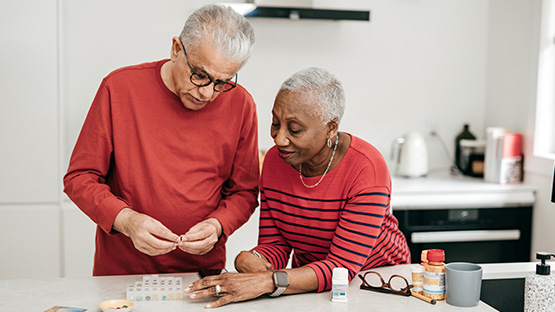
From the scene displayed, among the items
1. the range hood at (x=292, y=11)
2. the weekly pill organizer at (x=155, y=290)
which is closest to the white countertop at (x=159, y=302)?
the weekly pill organizer at (x=155, y=290)

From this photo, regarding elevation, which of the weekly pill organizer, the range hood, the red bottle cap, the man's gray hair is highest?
the range hood

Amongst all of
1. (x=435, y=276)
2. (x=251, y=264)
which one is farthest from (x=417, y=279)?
(x=251, y=264)

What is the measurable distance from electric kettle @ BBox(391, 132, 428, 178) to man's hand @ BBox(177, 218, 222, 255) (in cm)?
197

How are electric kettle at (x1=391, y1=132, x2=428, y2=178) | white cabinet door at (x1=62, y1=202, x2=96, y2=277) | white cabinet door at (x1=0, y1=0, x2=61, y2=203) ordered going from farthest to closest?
1. electric kettle at (x1=391, y1=132, x2=428, y2=178)
2. white cabinet door at (x1=62, y1=202, x2=96, y2=277)
3. white cabinet door at (x1=0, y1=0, x2=61, y2=203)

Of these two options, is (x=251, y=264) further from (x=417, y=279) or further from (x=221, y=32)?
(x=221, y=32)

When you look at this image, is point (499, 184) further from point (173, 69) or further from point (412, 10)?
point (173, 69)

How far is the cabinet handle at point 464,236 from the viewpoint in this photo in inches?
126

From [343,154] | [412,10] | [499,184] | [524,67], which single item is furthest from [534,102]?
[343,154]

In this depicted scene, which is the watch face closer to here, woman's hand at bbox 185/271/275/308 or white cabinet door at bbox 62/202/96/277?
woman's hand at bbox 185/271/275/308

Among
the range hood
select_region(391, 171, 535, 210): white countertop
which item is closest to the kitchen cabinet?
select_region(391, 171, 535, 210): white countertop

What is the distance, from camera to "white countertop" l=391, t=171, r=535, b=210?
10.5 ft

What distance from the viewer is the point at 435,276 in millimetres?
1590

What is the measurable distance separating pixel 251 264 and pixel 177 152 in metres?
0.41

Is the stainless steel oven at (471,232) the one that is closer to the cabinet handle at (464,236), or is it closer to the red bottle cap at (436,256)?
the cabinet handle at (464,236)
